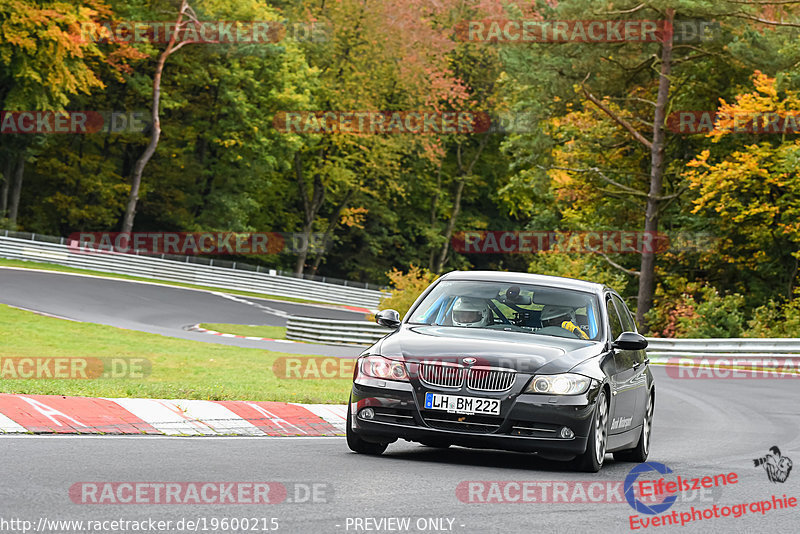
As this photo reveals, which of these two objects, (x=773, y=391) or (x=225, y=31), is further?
(x=225, y=31)

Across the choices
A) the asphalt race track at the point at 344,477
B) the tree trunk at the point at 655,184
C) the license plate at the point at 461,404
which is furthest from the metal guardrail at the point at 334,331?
the license plate at the point at 461,404

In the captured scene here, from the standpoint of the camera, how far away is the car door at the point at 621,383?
10.4 metres

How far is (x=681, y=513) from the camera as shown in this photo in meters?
7.69

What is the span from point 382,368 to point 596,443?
1810 mm

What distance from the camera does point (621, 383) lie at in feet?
34.8

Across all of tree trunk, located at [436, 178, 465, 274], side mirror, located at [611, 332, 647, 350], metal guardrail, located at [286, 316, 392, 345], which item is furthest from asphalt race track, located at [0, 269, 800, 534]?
tree trunk, located at [436, 178, 465, 274]

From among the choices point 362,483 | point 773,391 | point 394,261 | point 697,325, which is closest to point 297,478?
point 362,483

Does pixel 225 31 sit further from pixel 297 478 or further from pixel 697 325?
pixel 297 478

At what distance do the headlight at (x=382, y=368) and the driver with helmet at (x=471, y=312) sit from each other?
1.19 metres

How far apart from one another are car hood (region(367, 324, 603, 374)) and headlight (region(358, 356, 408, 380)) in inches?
2.1

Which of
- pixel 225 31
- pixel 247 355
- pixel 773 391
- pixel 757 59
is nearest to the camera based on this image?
pixel 773 391

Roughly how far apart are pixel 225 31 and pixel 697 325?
3258 cm

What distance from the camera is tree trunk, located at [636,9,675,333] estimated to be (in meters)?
38.9

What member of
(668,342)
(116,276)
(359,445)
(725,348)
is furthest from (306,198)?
(359,445)
